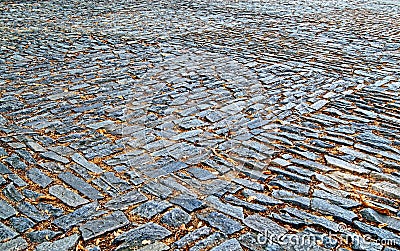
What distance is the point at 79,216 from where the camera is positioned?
3.05m

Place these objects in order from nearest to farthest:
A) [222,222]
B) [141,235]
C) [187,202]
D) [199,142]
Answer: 1. [141,235]
2. [222,222]
3. [187,202]
4. [199,142]

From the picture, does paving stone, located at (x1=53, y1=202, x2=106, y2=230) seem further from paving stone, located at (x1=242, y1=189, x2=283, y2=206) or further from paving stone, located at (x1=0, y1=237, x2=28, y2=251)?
paving stone, located at (x1=242, y1=189, x2=283, y2=206)

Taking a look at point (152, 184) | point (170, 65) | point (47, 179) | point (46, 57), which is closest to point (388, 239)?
point (152, 184)

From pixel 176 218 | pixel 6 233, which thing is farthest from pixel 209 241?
pixel 6 233

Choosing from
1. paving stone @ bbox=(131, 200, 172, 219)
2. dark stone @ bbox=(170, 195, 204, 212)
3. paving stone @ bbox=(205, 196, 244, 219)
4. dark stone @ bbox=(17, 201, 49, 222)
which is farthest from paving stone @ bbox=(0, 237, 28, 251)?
paving stone @ bbox=(205, 196, 244, 219)

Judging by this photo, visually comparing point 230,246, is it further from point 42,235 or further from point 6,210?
point 6,210

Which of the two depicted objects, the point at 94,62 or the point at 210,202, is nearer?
the point at 210,202

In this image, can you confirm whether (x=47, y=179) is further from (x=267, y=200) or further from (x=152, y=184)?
(x=267, y=200)

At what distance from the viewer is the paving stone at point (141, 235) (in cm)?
281

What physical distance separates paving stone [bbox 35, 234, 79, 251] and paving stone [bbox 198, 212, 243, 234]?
79cm

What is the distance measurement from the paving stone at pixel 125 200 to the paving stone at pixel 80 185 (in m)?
0.11

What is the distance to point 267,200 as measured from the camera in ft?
10.6

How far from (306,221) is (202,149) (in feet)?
4.09

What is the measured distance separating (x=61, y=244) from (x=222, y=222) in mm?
974
